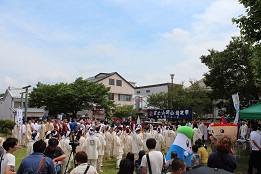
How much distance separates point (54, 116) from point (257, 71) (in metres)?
30.5

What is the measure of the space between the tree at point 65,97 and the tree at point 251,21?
26234mm

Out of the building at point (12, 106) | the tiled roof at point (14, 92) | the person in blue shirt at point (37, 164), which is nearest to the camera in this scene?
the person in blue shirt at point (37, 164)

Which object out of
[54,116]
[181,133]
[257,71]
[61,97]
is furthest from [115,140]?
[54,116]

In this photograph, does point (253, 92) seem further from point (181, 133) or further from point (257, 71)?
point (181, 133)

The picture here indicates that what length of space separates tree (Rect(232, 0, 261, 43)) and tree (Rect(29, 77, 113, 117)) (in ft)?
86.1

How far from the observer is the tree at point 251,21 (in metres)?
11.0

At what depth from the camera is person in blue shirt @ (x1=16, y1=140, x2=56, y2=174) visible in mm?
4453

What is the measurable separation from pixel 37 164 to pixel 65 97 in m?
31.5

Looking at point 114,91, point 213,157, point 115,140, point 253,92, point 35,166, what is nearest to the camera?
point 35,166

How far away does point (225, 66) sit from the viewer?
25.5 metres

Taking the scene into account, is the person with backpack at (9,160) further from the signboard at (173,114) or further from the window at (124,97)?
the window at (124,97)

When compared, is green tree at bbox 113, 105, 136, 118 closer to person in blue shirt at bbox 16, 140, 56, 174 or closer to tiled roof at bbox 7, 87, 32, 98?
tiled roof at bbox 7, 87, 32, 98

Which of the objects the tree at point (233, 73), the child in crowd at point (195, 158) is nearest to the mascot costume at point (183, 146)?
the child in crowd at point (195, 158)

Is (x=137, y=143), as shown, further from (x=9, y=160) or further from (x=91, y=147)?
(x=9, y=160)
